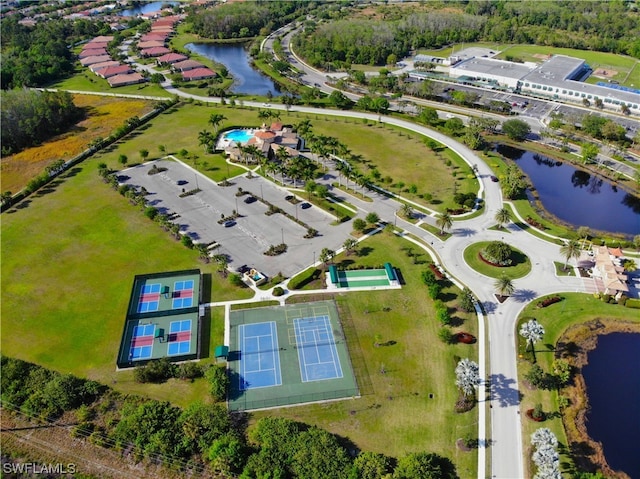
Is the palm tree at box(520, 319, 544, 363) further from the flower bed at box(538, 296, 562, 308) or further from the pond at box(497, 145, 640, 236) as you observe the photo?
the pond at box(497, 145, 640, 236)

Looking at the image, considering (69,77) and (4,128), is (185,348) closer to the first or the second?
(4,128)

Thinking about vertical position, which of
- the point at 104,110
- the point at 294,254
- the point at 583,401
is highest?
the point at 104,110

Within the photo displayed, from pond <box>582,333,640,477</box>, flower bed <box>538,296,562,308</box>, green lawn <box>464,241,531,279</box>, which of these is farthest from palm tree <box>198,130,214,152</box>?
pond <box>582,333,640,477</box>

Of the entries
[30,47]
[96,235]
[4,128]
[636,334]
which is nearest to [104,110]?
[4,128]

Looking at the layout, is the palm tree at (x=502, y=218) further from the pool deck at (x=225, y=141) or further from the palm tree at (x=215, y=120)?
the palm tree at (x=215, y=120)

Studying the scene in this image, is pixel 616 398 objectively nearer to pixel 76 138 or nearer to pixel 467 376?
pixel 467 376

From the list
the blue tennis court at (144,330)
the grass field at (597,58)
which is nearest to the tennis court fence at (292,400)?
the blue tennis court at (144,330)
